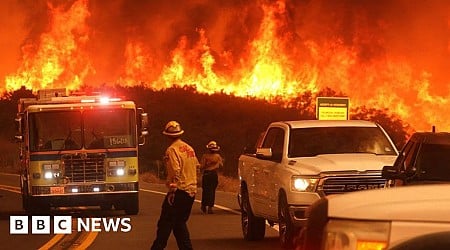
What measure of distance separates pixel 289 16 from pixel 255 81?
6264mm

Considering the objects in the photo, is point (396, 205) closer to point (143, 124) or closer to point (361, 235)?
point (361, 235)

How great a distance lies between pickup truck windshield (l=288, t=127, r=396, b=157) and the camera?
1656 cm

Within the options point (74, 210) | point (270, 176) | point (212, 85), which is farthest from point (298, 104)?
point (270, 176)

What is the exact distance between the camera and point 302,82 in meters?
81.6

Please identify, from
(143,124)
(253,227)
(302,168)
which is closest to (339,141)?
(302,168)

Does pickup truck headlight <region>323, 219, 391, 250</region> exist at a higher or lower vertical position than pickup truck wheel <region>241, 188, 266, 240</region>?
higher

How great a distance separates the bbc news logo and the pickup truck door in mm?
3304

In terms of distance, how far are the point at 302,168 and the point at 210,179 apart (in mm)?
8380

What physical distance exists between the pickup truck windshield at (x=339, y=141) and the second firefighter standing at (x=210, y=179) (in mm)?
6774

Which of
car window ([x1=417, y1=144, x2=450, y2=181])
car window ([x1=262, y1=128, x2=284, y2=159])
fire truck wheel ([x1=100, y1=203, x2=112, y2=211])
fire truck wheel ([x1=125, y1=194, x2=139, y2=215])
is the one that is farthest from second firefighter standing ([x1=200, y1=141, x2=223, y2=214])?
car window ([x1=417, y1=144, x2=450, y2=181])

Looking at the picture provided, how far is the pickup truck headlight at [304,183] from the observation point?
15195mm

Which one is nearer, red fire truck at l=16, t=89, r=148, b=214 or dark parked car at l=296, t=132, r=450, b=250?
dark parked car at l=296, t=132, r=450, b=250

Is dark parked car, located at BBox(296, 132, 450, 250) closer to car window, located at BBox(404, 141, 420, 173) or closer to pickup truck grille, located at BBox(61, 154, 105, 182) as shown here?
car window, located at BBox(404, 141, 420, 173)

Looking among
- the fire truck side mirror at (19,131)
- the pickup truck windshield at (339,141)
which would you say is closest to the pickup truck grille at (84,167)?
the fire truck side mirror at (19,131)
